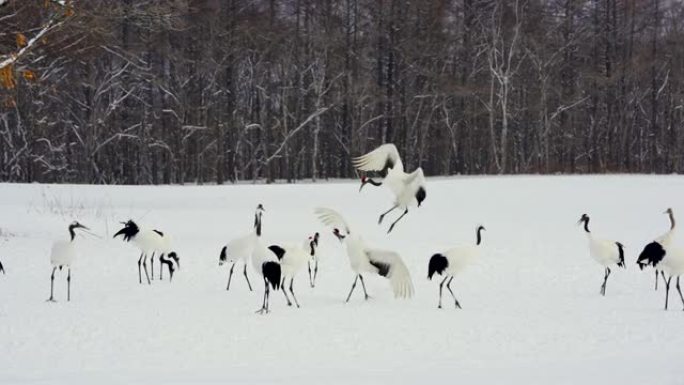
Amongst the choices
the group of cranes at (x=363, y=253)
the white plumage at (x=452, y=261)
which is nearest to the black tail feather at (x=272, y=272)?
the group of cranes at (x=363, y=253)

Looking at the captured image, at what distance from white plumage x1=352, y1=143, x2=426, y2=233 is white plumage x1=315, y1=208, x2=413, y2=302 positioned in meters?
1.13

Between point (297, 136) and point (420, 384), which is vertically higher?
point (297, 136)

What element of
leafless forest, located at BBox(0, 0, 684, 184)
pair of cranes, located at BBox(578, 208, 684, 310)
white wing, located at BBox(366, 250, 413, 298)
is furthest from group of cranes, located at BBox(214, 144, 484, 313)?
leafless forest, located at BBox(0, 0, 684, 184)

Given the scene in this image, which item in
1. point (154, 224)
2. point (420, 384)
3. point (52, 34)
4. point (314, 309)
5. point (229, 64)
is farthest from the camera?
point (229, 64)

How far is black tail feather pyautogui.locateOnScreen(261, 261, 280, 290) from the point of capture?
33.3ft

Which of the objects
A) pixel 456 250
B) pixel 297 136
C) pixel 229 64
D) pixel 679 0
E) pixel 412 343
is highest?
pixel 679 0

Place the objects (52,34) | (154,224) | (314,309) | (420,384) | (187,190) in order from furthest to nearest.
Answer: (187,190) < (154,224) < (52,34) < (314,309) < (420,384)

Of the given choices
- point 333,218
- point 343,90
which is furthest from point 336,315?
point 343,90

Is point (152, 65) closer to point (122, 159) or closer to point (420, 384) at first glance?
point (122, 159)

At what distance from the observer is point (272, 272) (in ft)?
33.4

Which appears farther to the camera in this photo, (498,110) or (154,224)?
(498,110)

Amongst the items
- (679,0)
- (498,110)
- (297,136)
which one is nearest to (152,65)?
(297,136)

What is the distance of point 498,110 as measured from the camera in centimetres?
3850

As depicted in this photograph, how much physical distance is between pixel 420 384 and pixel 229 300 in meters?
5.25
